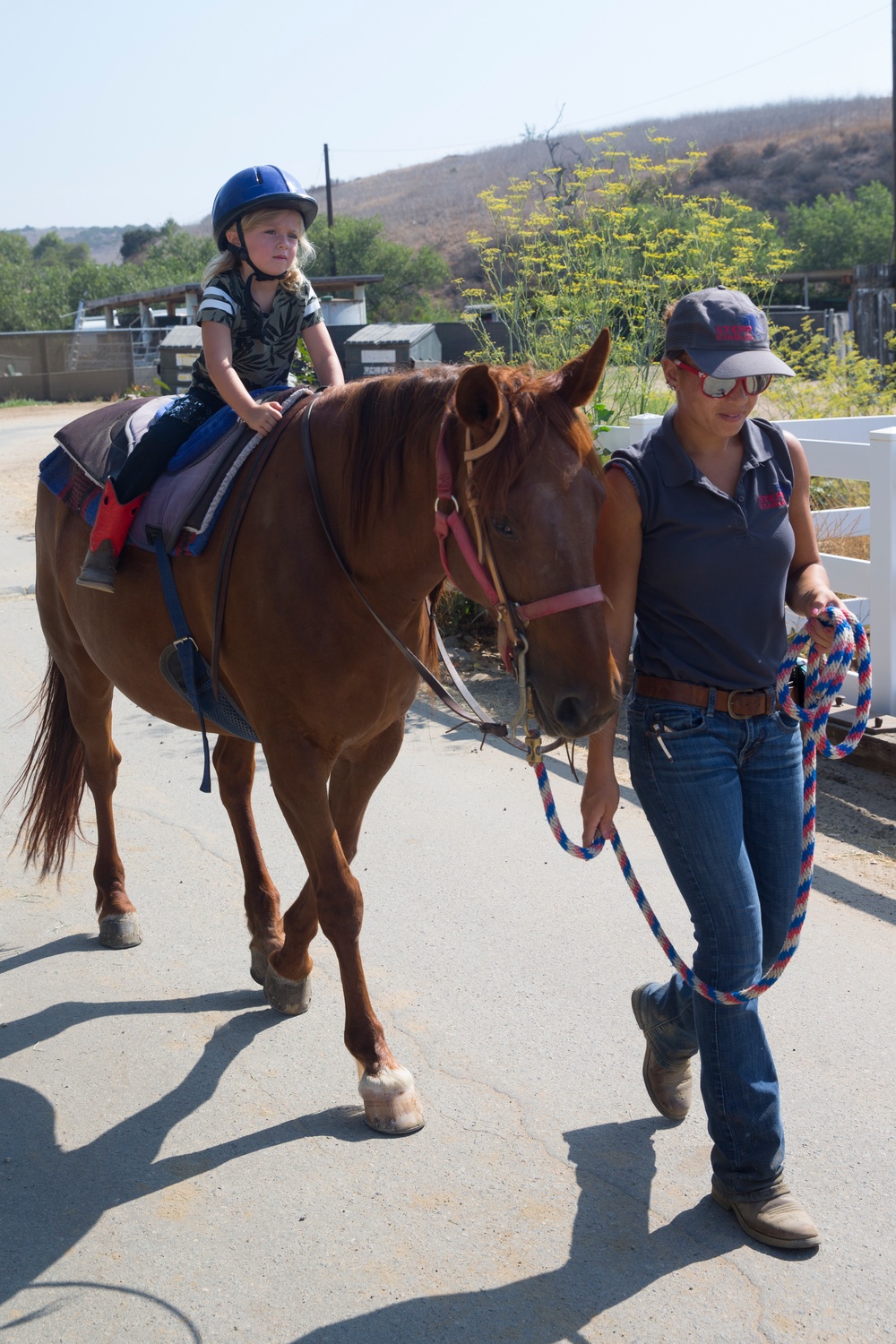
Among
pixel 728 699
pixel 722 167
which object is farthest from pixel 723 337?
pixel 722 167

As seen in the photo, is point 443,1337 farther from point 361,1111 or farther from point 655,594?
point 655,594

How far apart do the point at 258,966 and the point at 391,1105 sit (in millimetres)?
945

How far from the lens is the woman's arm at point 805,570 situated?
2.52m

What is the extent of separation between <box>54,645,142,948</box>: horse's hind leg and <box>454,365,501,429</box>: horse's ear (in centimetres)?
234

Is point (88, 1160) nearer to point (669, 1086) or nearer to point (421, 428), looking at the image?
point (669, 1086)

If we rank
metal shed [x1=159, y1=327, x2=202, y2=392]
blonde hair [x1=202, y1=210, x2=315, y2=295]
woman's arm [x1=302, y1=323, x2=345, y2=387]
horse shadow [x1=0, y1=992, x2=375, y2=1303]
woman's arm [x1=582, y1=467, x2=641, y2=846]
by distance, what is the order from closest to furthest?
woman's arm [x1=582, y1=467, x2=641, y2=846] → horse shadow [x1=0, y1=992, x2=375, y2=1303] → blonde hair [x1=202, y1=210, x2=315, y2=295] → woman's arm [x1=302, y1=323, x2=345, y2=387] → metal shed [x1=159, y1=327, x2=202, y2=392]

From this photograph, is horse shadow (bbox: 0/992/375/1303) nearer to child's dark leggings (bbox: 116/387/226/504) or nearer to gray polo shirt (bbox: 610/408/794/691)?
gray polo shirt (bbox: 610/408/794/691)

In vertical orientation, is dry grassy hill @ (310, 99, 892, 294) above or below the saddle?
above

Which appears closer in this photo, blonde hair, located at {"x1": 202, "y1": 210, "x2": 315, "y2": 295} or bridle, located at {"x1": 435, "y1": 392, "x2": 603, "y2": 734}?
bridle, located at {"x1": 435, "y1": 392, "x2": 603, "y2": 734}

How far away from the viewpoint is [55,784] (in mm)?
4332

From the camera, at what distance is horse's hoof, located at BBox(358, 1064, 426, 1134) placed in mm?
2875

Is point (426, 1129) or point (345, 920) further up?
point (345, 920)

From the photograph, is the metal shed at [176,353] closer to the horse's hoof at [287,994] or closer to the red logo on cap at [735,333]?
the horse's hoof at [287,994]

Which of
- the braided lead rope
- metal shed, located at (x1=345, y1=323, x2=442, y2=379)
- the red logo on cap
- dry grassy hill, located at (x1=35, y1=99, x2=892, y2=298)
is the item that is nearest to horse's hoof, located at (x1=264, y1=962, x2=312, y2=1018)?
the braided lead rope
